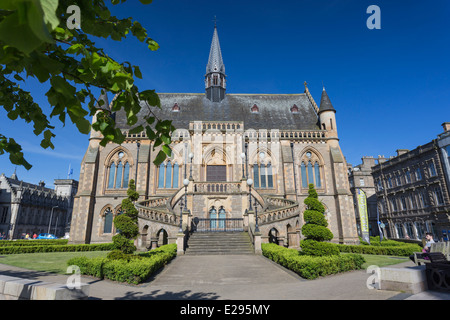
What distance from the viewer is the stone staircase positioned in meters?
16.6

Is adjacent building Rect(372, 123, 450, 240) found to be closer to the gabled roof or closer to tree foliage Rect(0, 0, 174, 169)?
the gabled roof

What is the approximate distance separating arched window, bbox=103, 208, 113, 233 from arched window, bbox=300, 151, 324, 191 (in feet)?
67.3

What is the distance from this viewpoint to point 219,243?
1762cm

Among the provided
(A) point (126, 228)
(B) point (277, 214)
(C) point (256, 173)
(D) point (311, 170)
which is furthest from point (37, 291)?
(D) point (311, 170)

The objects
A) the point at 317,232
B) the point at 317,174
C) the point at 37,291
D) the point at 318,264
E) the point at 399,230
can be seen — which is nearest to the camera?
the point at 37,291

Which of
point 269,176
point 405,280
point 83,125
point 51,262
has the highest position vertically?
point 269,176

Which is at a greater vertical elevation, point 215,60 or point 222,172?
point 215,60

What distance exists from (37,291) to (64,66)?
3867 mm

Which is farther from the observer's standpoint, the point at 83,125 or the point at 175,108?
the point at 175,108

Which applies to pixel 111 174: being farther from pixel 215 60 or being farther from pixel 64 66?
pixel 64 66

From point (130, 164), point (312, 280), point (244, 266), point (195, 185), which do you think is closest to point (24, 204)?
point (130, 164)

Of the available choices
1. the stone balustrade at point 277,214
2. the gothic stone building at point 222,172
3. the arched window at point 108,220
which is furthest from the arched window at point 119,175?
the stone balustrade at point 277,214

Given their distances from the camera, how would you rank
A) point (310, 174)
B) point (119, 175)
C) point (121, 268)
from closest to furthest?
point (121, 268) → point (119, 175) → point (310, 174)

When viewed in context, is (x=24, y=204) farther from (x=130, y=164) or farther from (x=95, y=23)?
(x=95, y=23)
